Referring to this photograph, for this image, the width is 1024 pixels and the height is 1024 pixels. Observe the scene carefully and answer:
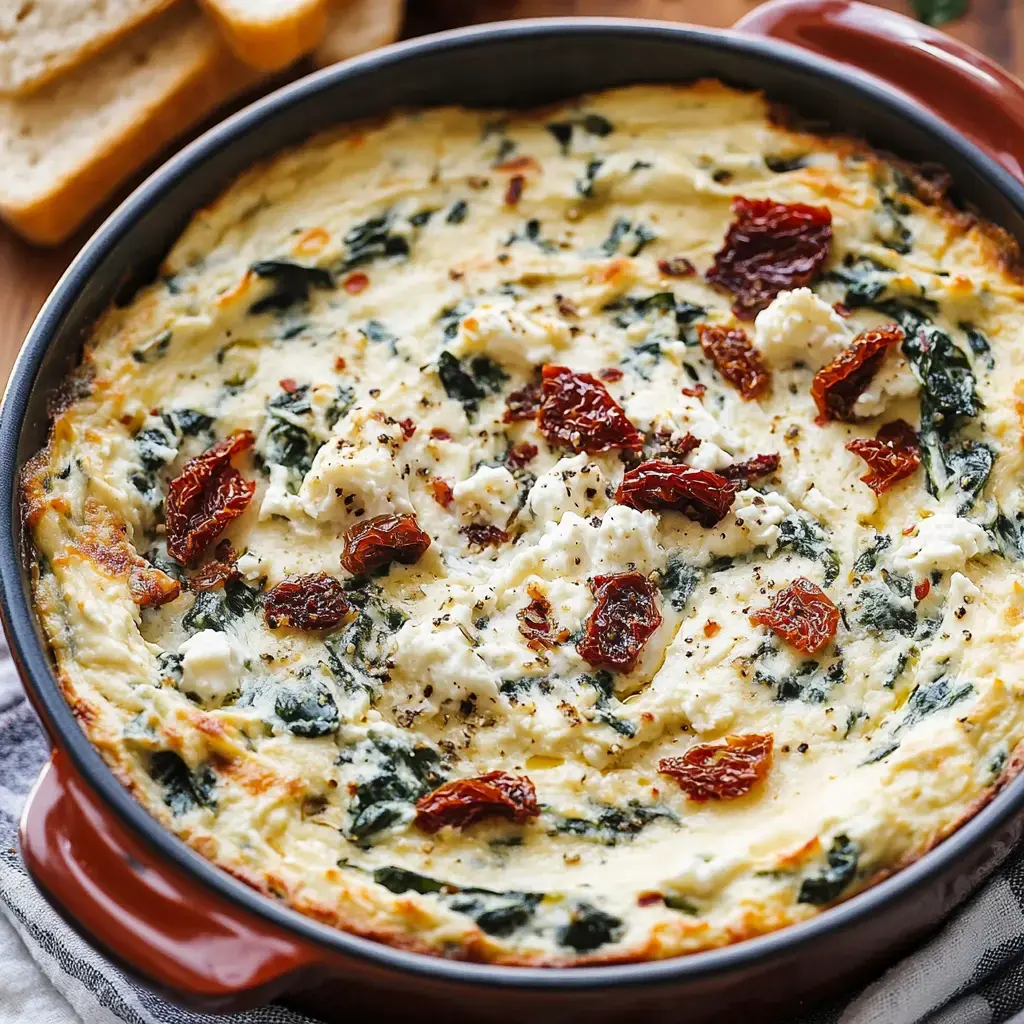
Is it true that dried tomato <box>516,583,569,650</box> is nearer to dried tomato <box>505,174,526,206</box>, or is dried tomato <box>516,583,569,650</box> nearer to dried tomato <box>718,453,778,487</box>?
dried tomato <box>718,453,778,487</box>

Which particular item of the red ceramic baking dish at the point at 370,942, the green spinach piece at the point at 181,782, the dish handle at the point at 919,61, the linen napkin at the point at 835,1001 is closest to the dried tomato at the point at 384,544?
the green spinach piece at the point at 181,782

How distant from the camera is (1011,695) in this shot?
3.19 m

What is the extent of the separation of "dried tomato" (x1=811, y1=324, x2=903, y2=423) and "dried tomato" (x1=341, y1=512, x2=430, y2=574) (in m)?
1.19

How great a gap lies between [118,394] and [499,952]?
1.90 metres

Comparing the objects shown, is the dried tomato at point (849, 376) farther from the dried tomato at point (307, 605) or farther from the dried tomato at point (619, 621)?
the dried tomato at point (307, 605)

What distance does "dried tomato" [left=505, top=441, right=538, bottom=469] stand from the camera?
3730 mm

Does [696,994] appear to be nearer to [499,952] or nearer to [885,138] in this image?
[499,952]

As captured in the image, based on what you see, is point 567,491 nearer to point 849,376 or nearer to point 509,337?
point 509,337

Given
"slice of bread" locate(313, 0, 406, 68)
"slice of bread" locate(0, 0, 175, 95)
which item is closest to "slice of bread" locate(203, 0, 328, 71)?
"slice of bread" locate(313, 0, 406, 68)

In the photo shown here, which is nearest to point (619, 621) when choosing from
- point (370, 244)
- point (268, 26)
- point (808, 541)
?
point (808, 541)

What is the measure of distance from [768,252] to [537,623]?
141 cm

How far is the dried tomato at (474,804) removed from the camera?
10.2 feet

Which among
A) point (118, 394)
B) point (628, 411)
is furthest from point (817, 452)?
point (118, 394)

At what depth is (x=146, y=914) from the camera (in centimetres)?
283
